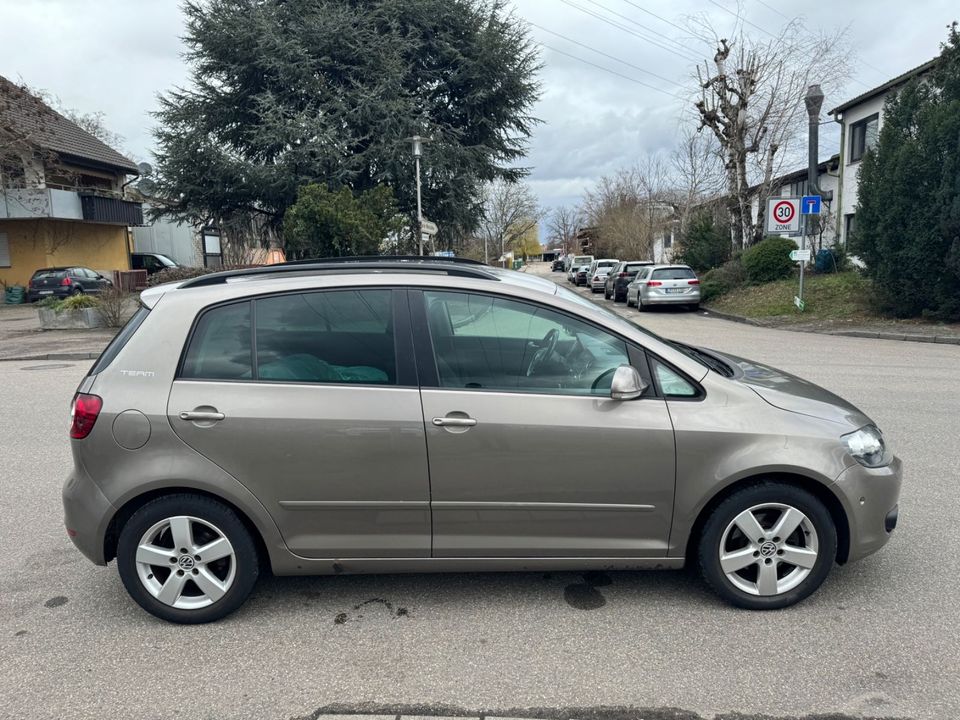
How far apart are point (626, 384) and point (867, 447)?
1.27 metres

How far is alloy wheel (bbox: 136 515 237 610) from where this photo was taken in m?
3.16

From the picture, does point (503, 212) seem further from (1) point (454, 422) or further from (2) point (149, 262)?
(1) point (454, 422)

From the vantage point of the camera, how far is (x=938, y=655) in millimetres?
2871

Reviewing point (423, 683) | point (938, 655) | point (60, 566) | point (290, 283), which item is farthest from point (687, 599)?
point (60, 566)

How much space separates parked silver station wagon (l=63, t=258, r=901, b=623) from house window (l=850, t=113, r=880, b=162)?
25978 mm

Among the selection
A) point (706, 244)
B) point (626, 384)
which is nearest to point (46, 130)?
point (706, 244)

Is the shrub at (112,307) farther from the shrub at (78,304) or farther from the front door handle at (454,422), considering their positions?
the front door handle at (454,422)

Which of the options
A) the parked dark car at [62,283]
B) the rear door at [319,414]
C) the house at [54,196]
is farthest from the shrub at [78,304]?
the rear door at [319,414]

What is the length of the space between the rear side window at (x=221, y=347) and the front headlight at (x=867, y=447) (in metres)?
2.91

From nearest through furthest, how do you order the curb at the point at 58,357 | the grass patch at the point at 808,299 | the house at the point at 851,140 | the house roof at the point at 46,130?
the curb at the point at 58,357, the grass patch at the point at 808,299, the house at the point at 851,140, the house roof at the point at 46,130

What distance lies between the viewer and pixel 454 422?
3.08 metres

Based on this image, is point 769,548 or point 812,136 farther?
point 812,136

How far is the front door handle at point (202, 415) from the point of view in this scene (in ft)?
10.2

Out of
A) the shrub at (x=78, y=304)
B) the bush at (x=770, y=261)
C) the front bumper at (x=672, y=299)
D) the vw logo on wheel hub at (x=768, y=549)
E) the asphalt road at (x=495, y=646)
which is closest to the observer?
the asphalt road at (x=495, y=646)
